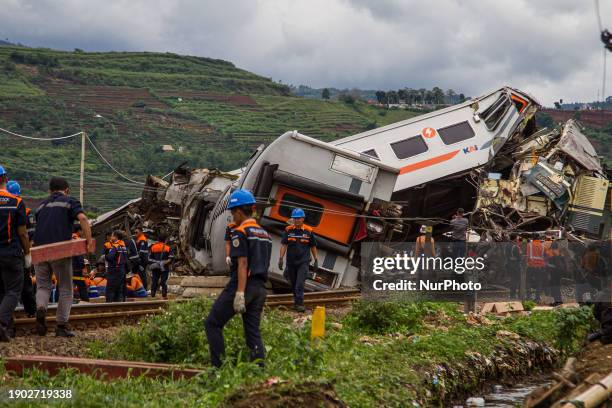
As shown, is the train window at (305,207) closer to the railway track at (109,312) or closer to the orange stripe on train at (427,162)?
the railway track at (109,312)

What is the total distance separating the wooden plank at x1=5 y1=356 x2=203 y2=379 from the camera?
8648 millimetres

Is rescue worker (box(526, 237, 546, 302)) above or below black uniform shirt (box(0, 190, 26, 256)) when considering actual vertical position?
below

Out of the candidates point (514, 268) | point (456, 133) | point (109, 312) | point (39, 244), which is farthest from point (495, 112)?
point (39, 244)

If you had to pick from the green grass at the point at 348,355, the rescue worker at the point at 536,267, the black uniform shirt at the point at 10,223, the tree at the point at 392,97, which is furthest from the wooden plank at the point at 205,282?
the tree at the point at 392,97

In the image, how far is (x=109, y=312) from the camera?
14.8 m

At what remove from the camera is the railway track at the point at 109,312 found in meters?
12.3

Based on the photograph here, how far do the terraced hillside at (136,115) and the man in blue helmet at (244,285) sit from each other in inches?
1636

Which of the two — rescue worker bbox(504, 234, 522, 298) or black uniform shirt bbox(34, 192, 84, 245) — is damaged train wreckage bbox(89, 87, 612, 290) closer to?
rescue worker bbox(504, 234, 522, 298)

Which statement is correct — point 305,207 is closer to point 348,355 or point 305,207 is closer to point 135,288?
point 135,288

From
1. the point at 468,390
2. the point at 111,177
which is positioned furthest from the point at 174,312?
the point at 111,177

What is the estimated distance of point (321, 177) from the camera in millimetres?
18953

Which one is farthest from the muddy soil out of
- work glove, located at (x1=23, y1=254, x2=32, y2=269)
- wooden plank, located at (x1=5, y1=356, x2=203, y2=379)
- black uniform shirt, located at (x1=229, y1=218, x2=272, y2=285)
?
work glove, located at (x1=23, y1=254, x2=32, y2=269)

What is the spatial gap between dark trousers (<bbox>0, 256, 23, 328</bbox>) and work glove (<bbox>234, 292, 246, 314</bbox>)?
3.31 metres

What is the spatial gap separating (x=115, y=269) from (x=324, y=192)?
4141 millimetres
